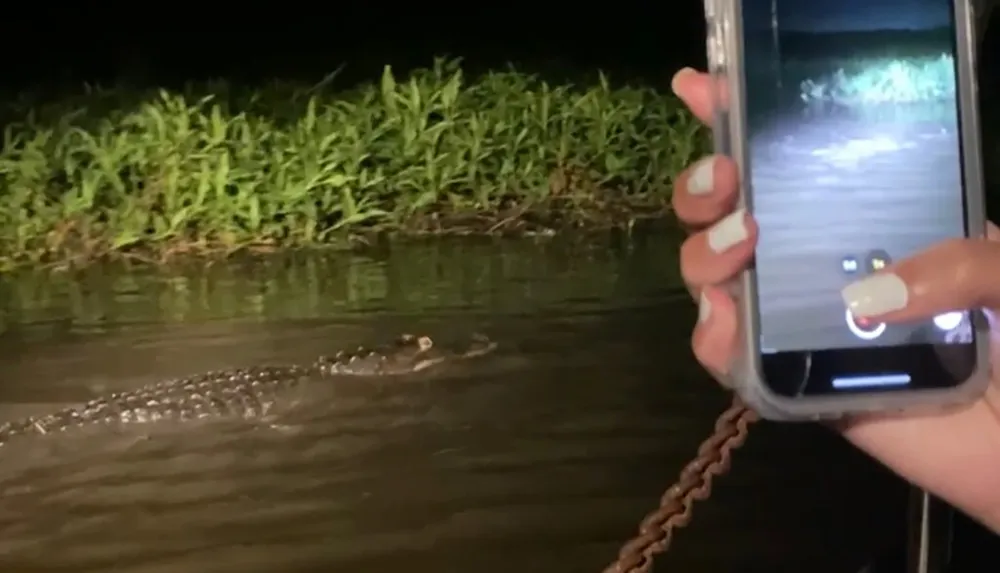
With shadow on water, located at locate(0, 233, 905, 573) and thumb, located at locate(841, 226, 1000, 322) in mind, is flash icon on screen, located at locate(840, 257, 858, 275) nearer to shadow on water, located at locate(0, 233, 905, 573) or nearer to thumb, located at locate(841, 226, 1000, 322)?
thumb, located at locate(841, 226, 1000, 322)

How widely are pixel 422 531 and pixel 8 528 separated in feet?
1.00

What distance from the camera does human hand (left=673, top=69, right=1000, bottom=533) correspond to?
0.43 metres

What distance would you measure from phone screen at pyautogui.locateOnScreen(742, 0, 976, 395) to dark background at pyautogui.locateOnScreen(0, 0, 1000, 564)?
1749 mm

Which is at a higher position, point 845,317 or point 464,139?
point 464,139

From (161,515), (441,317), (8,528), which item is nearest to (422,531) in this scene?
(161,515)

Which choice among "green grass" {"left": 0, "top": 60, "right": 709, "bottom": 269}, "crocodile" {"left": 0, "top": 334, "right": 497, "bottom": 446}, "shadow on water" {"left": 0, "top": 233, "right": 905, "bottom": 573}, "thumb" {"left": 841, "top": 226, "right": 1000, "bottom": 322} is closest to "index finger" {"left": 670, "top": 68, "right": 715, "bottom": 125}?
"thumb" {"left": 841, "top": 226, "right": 1000, "bottom": 322}

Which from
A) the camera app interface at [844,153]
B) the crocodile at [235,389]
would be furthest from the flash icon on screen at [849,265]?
the crocodile at [235,389]

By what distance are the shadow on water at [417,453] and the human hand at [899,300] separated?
13.0 inches

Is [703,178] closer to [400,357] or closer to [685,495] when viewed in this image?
[685,495]

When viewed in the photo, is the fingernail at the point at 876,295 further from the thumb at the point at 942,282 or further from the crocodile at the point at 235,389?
the crocodile at the point at 235,389

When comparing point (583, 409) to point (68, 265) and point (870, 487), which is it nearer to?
point (870, 487)

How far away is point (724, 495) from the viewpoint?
925mm

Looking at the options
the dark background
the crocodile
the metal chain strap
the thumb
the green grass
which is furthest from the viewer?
the dark background

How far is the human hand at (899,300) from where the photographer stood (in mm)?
428
